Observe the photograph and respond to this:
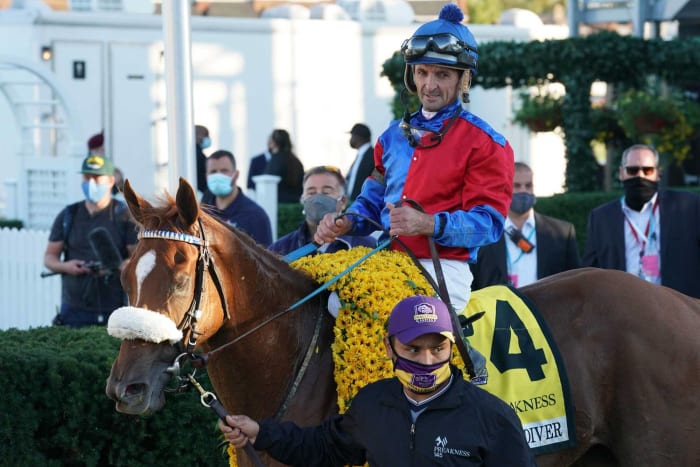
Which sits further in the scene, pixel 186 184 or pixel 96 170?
pixel 96 170

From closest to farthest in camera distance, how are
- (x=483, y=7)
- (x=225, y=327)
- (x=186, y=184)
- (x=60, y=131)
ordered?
1. (x=186, y=184)
2. (x=225, y=327)
3. (x=60, y=131)
4. (x=483, y=7)

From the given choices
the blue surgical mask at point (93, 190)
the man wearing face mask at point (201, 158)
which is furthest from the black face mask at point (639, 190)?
the man wearing face mask at point (201, 158)

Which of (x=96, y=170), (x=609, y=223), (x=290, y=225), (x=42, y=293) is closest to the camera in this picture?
(x=609, y=223)

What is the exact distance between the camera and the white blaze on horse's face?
3.91 metres

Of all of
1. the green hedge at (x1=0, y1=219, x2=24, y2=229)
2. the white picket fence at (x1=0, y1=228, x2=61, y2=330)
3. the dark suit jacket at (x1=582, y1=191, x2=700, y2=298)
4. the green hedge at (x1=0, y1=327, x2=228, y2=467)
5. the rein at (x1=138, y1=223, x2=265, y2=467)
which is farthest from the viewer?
the green hedge at (x1=0, y1=219, x2=24, y2=229)

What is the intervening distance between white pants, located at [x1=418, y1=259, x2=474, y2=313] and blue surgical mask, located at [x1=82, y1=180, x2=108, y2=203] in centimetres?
449

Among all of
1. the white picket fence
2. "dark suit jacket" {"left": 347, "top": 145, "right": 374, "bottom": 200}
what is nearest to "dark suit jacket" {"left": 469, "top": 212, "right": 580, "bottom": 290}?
"dark suit jacket" {"left": 347, "top": 145, "right": 374, "bottom": 200}

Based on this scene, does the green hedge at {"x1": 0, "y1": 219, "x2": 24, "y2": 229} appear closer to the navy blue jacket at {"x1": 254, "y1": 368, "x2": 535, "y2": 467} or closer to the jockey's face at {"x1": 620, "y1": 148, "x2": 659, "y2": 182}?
the jockey's face at {"x1": 620, "y1": 148, "x2": 659, "y2": 182}

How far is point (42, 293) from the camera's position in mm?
10844

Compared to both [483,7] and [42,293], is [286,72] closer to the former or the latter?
[42,293]

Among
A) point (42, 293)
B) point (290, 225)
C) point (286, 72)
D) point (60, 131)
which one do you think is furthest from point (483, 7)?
point (42, 293)

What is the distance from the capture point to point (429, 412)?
11.5 feet

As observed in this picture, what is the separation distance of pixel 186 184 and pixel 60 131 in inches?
508

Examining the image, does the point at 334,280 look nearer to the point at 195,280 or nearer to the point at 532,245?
the point at 195,280
